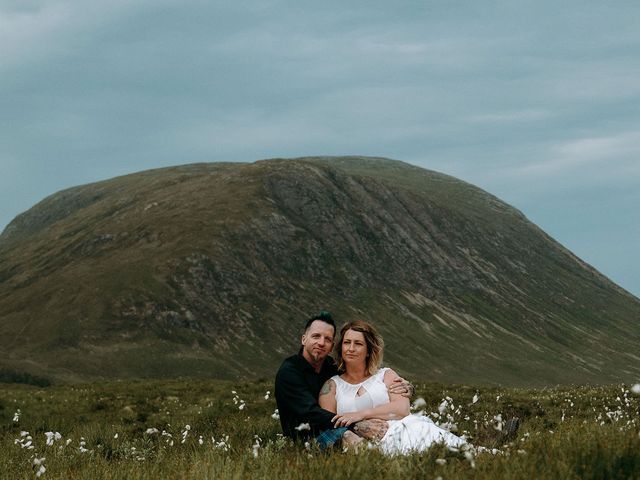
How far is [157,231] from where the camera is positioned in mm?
Answer: 174250

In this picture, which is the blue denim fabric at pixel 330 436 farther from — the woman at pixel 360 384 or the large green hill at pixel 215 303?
the large green hill at pixel 215 303

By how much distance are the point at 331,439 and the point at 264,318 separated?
154 meters

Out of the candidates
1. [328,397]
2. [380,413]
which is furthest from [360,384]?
[380,413]

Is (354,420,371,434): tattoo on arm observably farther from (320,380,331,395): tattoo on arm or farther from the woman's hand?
(320,380,331,395): tattoo on arm

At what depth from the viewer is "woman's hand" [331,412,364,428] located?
29.4ft

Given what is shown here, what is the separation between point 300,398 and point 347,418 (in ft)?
2.61

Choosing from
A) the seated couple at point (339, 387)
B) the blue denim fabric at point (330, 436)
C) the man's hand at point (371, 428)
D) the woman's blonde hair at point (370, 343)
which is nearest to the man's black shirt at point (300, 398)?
the seated couple at point (339, 387)

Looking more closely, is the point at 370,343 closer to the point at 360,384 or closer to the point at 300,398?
the point at 360,384

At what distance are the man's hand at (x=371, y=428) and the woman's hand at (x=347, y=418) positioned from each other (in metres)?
0.08

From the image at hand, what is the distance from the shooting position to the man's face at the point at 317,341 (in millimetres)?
9836

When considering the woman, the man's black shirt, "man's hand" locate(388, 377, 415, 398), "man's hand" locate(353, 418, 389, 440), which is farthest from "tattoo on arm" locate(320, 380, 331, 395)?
"man's hand" locate(353, 418, 389, 440)

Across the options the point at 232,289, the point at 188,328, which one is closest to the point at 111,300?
the point at 188,328

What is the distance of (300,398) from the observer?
950 centimetres

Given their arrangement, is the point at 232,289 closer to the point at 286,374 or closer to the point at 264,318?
the point at 264,318
